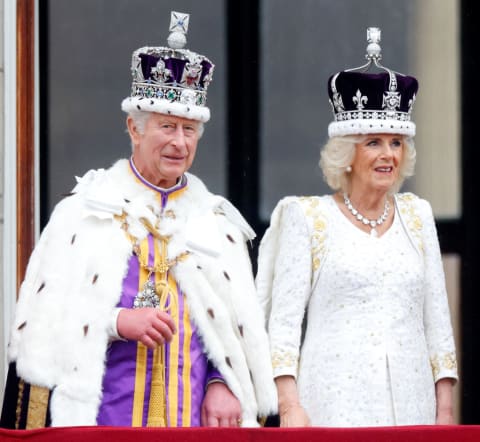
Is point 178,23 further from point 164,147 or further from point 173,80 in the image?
point 164,147

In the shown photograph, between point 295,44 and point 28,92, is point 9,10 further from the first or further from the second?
point 295,44

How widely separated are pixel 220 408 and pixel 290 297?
0.54 meters

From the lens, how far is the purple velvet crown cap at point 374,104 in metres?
4.50

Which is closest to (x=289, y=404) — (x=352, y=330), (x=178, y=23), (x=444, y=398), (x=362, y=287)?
(x=352, y=330)

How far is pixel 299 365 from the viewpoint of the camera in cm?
450

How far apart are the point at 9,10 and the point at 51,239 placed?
1.51 m

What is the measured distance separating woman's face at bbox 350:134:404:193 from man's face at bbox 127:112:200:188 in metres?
0.66

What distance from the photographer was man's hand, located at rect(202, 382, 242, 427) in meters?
4.01

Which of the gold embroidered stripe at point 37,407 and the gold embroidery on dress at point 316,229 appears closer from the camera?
the gold embroidered stripe at point 37,407

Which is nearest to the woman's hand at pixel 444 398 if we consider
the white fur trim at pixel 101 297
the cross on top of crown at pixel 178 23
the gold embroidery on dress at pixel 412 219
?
the gold embroidery on dress at pixel 412 219

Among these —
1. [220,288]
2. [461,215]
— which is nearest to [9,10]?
[220,288]

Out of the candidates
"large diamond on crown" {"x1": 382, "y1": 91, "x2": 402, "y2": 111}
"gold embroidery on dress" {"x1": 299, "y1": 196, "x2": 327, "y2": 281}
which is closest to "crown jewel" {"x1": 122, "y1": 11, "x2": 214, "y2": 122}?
"gold embroidery on dress" {"x1": 299, "y1": 196, "x2": 327, "y2": 281}

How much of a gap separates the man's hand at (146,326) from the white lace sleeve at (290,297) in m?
0.55

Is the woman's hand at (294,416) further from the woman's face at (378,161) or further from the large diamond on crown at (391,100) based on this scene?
the large diamond on crown at (391,100)
